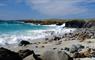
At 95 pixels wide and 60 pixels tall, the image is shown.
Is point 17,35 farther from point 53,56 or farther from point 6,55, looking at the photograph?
point 6,55

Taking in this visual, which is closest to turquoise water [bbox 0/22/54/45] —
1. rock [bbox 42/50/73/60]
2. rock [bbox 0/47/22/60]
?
rock [bbox 42/50/73/60]

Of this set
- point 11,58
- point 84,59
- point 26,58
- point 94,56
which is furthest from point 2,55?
point 94,56

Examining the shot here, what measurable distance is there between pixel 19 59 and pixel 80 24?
60385 millimetres

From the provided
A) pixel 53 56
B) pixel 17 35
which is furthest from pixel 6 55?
pixel 17 35

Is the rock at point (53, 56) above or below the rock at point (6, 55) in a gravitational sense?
below

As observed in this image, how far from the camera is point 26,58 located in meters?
10.1

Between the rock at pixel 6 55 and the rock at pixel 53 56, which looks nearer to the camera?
the rock at pixel 6 55

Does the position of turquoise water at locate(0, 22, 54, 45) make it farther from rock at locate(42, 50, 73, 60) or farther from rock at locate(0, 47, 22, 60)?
rock at locate(0, 47, 22, 60)

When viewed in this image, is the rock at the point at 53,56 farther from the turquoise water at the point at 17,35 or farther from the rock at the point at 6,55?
the turquoise water at the point at 17,35

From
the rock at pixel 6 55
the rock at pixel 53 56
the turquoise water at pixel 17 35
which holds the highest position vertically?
the rock at pixel 6 55

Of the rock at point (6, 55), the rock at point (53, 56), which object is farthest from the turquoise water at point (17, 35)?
the rock at point (6, 55)

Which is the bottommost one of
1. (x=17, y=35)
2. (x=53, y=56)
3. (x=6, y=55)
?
(x=17, y=35)

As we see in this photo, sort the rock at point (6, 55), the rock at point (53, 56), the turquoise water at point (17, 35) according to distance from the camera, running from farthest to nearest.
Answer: the turquoise water at point (17, 35)
the rock at point (53, 56)
the rock at point (6, 55)

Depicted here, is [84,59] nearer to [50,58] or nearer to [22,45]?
[50,58]
